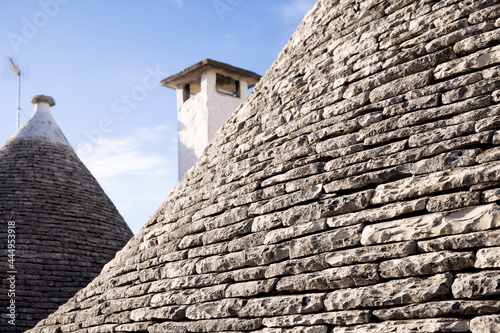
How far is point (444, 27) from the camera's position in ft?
12.4

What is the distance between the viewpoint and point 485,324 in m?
2.68

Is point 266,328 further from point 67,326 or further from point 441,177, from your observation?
point 67,326

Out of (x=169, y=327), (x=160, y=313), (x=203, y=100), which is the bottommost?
(x=169, y=327)

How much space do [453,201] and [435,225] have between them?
0.15 meters

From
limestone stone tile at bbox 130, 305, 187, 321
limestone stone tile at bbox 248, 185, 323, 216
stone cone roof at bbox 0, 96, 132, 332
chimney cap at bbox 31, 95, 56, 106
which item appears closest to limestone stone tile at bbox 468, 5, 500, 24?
limestone stone tile at bbox 248, 185, 323, 216

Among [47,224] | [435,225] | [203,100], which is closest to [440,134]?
[435,225]

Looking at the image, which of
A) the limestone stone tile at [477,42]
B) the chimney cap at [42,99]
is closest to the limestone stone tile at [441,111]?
the limestone stone tile at [477,42]

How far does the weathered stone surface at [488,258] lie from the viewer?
2.78 metres

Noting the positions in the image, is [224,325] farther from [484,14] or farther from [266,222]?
[484,14]

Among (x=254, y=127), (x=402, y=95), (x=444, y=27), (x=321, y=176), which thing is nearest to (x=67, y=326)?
(x=254, y=127)

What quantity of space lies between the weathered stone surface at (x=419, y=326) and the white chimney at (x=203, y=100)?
8.80m

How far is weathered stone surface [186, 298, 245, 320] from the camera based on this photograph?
3881 millimetres

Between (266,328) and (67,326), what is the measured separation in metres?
2.90

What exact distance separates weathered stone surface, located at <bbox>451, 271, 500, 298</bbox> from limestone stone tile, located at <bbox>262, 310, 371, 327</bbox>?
49cm
